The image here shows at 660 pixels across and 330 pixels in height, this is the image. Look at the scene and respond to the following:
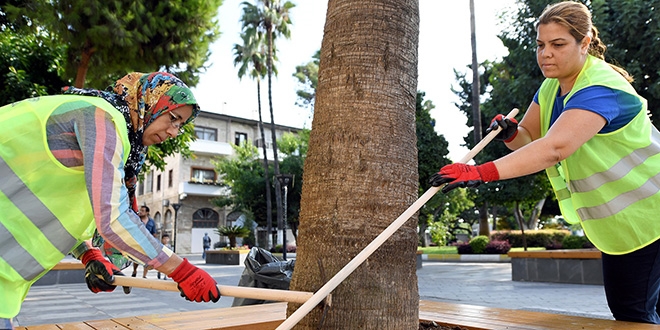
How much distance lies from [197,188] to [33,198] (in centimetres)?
3515

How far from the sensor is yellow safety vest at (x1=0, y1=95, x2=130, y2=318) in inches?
59.3

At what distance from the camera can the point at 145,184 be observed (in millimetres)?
40938

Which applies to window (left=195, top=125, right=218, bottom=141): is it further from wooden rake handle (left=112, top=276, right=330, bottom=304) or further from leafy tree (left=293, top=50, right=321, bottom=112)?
wooden rake handle (left=112, top=276, right=330, bottom=304)

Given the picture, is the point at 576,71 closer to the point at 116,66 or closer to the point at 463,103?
the point at 116,66

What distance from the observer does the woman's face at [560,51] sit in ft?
7.30

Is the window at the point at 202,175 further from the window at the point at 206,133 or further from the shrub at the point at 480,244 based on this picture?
the shrub at the point at 480,244

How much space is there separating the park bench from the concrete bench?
22.9ft

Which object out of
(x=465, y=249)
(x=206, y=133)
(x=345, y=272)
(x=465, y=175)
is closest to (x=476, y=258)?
(x=465, y=249)

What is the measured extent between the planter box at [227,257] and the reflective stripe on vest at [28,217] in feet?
57.5

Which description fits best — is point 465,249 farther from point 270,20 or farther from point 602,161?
point 602,161

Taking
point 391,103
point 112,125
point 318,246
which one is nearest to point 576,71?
point 391,103

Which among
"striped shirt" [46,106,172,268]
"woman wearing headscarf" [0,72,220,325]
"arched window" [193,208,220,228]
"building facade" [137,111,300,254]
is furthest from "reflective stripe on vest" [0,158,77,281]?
"arched window" [193,208,220,228]

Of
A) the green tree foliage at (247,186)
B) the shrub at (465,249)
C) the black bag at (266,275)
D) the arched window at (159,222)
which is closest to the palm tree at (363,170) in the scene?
the black bag at (266,275)

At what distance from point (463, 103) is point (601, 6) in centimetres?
1179
